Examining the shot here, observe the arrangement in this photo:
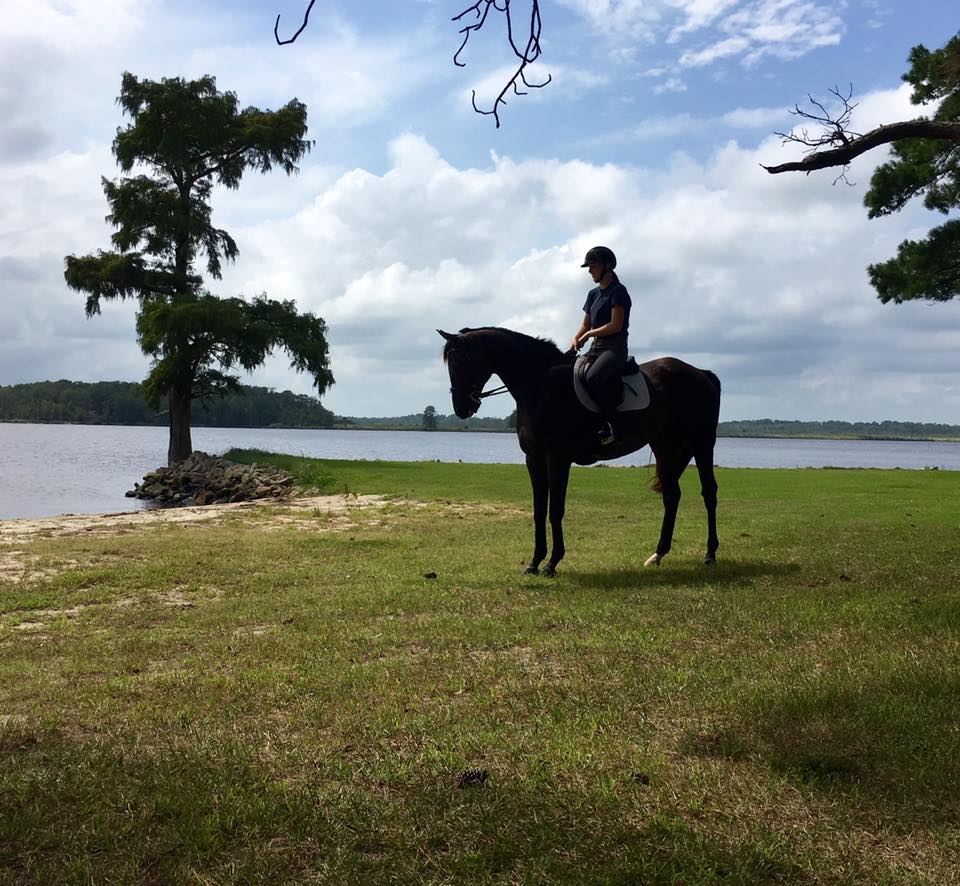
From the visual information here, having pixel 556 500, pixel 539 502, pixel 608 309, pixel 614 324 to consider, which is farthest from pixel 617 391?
pixel 539 502

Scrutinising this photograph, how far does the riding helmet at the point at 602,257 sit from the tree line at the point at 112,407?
365 feet

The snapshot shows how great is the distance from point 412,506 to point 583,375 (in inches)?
395

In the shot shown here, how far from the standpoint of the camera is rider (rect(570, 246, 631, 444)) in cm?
843

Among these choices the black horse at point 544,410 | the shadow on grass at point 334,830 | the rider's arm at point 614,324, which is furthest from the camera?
the black horse at point 544,410

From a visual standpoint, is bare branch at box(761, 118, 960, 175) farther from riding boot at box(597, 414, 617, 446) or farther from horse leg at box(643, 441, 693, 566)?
horse leg at box(643, 441, 693, 566)

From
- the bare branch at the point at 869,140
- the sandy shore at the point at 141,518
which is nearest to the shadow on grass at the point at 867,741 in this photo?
the bare branch at the point at 869,140

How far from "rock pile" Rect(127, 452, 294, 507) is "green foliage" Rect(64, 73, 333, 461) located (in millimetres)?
3803

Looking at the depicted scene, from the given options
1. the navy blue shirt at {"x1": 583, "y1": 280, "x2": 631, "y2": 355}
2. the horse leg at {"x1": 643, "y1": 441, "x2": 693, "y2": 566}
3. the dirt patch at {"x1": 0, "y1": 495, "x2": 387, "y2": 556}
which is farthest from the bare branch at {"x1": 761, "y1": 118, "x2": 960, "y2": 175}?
the dirt patch at {"x1": 0, "y1": 495, "x2": 387, "y2": 556}

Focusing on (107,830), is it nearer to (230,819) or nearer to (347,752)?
(230,819)

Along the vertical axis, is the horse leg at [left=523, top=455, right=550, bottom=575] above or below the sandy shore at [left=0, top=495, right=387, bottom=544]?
above

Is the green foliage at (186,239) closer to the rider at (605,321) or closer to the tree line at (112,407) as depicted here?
the rider at (605,321)

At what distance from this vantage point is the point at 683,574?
8.59 m

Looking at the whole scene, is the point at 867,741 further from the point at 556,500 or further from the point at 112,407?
the point at 112,407

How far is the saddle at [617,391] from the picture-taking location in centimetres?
863
